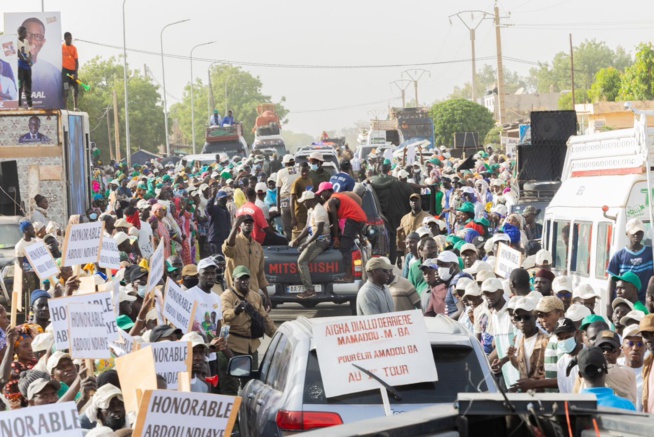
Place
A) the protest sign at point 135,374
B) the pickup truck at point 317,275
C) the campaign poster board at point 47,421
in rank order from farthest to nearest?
the pickup truck at point 317,275 → the protest sign at point 135,374 → the campaign poster board at point 47,421

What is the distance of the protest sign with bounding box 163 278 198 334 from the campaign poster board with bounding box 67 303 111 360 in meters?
0.70

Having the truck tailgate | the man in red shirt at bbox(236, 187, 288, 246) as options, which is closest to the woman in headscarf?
the truck tailgate

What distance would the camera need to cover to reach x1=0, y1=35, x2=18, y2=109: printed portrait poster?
1071 inches

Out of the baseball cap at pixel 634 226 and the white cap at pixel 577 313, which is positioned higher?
the baseball cap at pixel 634 226

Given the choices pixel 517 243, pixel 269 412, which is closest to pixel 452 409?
pixel 269 412

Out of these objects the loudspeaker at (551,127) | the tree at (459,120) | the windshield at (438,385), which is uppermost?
the tree at (459,120)

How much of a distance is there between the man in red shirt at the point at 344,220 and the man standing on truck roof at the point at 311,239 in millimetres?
124

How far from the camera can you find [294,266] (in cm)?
1753

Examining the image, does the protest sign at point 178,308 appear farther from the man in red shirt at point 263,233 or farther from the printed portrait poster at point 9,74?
the printed portrait poster at point 9,74

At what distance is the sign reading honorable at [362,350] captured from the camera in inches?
241

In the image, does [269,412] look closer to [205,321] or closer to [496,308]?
[496,308]

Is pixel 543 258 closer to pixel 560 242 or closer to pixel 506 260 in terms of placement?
pixel 506 260

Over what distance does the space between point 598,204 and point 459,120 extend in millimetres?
76856

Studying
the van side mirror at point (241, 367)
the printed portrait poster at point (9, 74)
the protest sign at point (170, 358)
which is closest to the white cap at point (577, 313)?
the van side mirror at point (241, 367)
